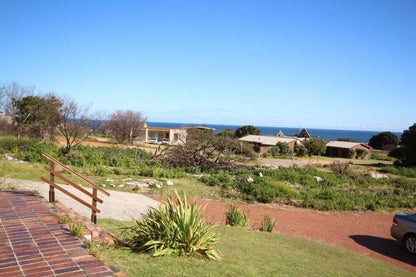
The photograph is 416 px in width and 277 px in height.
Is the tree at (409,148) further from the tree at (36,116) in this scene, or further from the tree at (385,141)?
the tree at (36,116)

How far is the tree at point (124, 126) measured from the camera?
52.6 m

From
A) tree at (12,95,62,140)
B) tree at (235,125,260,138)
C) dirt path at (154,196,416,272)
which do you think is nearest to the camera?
dirt path at (154,196,416,272)

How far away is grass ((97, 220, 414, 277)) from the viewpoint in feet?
16.6

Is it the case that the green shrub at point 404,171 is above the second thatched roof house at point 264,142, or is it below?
below

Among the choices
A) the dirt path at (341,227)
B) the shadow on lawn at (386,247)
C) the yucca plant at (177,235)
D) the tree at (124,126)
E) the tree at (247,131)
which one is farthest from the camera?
the tree at (247,131)

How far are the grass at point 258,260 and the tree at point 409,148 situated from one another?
39630 millimetres

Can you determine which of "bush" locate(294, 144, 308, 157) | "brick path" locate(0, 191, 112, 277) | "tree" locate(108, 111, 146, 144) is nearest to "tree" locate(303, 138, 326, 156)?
"bush" locate(294, 144, 308, 157)

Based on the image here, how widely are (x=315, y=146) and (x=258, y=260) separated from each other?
53.0 metres

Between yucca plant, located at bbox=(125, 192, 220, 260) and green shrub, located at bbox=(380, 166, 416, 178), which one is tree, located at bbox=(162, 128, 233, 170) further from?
yucca plant, located at bbox=(125, 192, 220, 260)

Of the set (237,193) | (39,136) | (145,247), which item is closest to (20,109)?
(39,136)

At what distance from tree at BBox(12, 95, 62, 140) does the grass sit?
1271 inches

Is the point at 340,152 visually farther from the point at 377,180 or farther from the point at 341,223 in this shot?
the point at 341,223

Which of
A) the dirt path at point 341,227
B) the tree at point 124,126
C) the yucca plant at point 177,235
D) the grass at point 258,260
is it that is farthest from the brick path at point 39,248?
the tree at point 124,126

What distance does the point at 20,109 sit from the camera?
38.7m
